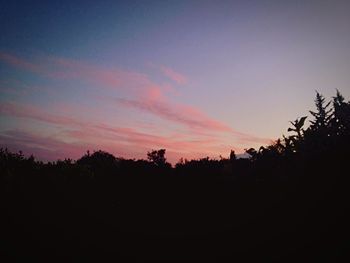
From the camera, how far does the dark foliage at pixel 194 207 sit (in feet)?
19.6

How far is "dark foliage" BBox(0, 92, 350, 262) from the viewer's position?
19.6ft

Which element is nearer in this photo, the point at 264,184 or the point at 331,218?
the point at 331,218

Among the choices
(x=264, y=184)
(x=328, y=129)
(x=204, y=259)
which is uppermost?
(x=328, y=129)

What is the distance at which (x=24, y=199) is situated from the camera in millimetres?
10180

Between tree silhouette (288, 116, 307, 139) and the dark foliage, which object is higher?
tree silhouette (288, 116, 307, 139)

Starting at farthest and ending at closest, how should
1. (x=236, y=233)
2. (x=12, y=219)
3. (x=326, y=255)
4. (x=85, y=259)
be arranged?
1. (x=12, y=219)
2. (x=85, y=259)
3. (x=236, y=233)
4. (x=326, y=255)

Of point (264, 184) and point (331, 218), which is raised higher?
point (264, 184)

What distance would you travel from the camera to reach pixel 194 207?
404 inches

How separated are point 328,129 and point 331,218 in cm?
189

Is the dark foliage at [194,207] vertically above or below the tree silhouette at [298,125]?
below

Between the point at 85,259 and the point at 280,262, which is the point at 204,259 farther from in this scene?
the point at 85,259

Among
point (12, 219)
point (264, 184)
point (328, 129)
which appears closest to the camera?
point (328, 129)

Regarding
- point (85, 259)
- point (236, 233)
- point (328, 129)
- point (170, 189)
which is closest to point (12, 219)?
point (85, 259)

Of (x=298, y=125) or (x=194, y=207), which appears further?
(x=194, y=207)
